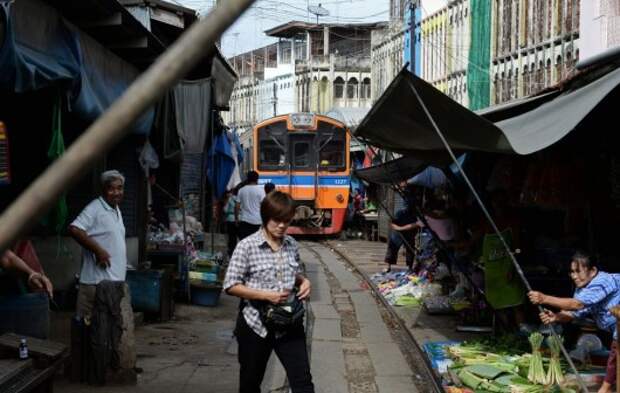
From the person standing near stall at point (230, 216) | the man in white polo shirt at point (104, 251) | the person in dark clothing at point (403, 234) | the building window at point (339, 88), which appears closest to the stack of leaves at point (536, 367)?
the man in white polo shirt at point (104, 251)

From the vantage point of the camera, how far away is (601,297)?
21.9 ft

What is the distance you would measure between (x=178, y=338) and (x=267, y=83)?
5276cm

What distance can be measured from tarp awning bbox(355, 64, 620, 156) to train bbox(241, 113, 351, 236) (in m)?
17.4

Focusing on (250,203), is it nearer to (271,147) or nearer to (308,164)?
(308,164)

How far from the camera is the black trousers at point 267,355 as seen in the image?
514cm

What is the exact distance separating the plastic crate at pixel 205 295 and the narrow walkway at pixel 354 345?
136 centimetres

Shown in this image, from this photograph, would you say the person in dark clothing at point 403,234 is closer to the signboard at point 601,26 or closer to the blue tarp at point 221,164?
the blue tarp at point 221,164

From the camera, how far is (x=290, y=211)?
17.0ft

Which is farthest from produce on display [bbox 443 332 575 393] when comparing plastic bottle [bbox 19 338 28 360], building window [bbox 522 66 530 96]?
building window [bbox 522 66 530 96]

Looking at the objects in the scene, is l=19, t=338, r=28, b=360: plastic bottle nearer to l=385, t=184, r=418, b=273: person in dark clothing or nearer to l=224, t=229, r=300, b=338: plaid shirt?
l=224, t=229, r=300, b=338: plaid shirt

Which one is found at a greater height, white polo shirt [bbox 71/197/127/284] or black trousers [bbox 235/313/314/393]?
white polo shirt [bbox 71/197/127/284]

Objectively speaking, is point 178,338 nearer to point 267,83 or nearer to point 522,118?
point 522,118

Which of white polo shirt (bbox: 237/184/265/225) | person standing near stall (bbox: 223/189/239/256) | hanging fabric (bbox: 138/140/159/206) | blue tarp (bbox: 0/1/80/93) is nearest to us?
blue tarp (bbox: 0/1/80/93)

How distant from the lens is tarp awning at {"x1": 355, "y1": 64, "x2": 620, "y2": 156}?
609 centimetres
